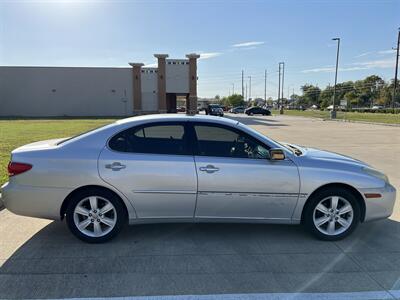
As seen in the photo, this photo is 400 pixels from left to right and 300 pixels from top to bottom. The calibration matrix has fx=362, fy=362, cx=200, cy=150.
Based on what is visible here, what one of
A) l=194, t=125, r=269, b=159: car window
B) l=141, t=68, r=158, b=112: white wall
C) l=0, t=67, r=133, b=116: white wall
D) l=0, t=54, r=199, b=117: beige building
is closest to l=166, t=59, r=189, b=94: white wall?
l=0, t=54, r=199, b=117: beige building

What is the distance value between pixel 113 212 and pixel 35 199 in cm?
91

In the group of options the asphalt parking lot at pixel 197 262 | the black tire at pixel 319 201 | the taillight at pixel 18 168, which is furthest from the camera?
the black tire at pixel 319 201

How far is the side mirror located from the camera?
4.29m

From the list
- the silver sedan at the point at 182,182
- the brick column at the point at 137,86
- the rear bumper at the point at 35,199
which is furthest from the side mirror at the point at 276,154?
the brick column at the point at 137,86

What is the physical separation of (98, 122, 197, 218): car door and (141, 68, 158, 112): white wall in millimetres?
42237

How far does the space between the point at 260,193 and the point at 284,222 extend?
0.53 m

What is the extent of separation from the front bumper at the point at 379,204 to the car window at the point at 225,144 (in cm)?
142

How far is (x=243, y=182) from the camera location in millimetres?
4266

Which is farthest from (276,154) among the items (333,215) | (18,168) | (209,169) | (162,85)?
(162,85)

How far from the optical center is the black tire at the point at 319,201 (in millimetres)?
4445

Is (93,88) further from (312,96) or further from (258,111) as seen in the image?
(312,96)

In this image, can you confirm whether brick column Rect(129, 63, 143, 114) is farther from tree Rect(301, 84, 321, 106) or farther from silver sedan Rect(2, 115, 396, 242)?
tree Rect(301, 84, 321, 106)

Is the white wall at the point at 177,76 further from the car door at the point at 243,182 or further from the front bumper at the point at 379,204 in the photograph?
the front bumper at the point at 379,204

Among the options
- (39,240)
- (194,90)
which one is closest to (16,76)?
(194,90)
